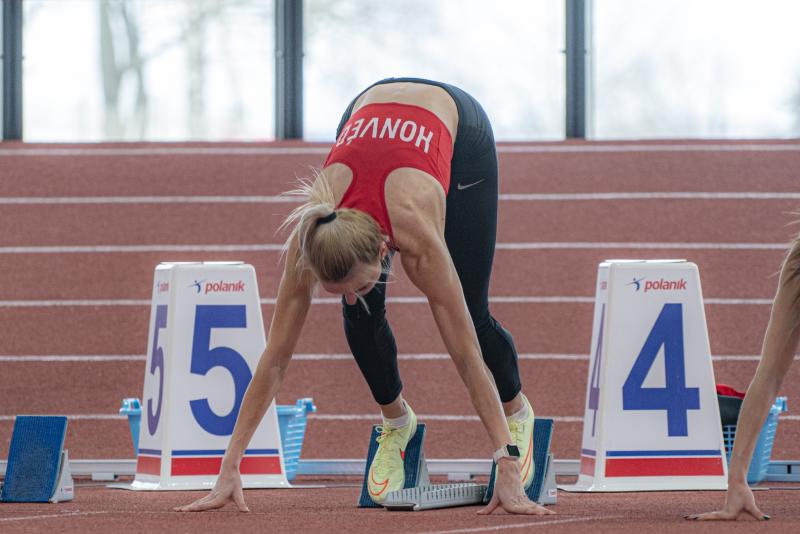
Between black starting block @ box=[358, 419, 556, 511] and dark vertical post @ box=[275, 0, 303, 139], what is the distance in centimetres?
456

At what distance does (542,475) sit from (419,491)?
13.2 inches

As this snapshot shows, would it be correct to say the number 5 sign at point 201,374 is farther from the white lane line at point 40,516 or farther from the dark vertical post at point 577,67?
the dark vertical post at point 577,67

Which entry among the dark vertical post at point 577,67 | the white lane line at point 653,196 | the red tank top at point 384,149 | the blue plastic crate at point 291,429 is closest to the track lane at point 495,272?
the white lane line at point 653,196

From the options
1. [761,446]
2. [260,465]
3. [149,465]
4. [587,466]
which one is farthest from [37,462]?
[761,446]

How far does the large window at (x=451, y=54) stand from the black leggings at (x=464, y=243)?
4.58m

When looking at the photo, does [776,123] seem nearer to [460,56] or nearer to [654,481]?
[460,56]

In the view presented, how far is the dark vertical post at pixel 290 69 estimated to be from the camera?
24.9 ft

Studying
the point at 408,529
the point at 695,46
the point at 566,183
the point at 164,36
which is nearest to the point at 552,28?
the point at 695,46

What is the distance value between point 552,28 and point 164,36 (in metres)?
2.36

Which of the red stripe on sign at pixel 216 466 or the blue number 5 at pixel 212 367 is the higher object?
the blue number 5 at pixel 212 367

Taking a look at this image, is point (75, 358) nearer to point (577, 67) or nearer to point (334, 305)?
point (334, 305)

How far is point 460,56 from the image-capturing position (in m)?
7.71

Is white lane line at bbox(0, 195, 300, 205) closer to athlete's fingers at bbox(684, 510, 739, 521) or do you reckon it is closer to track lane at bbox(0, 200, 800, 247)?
track lane at bbox(0, 200, 800, 247)

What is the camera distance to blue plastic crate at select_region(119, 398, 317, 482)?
4031 millimetres
